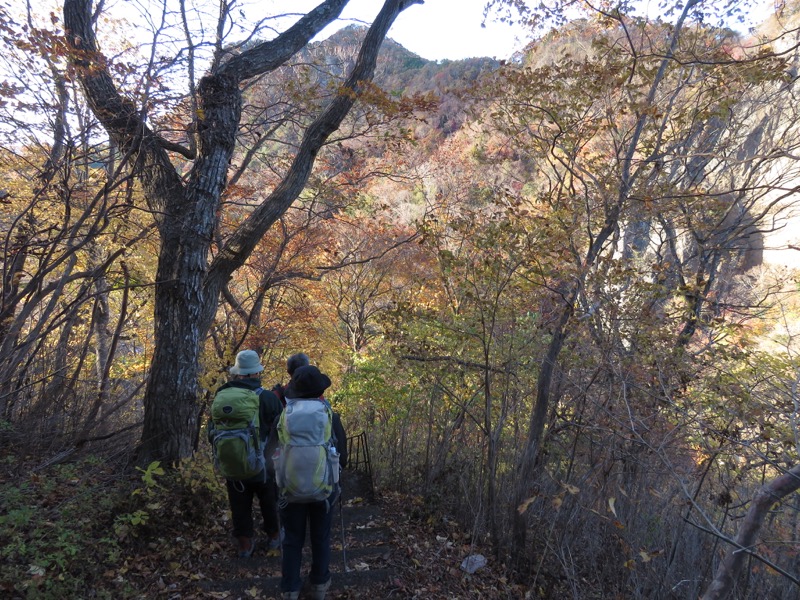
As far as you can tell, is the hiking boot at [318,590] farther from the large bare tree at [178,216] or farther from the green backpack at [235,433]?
the large bare tree at [178,216]

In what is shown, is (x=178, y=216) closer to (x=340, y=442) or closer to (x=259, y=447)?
(x=259, y=447)

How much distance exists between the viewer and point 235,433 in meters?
3.71

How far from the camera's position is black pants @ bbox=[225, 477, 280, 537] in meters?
3.96

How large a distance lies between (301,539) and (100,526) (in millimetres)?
1731

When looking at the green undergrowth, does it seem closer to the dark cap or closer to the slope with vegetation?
the slope with vegetation

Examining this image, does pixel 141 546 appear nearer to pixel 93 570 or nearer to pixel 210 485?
pixel 93 570

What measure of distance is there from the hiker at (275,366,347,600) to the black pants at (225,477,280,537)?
0.69 meters

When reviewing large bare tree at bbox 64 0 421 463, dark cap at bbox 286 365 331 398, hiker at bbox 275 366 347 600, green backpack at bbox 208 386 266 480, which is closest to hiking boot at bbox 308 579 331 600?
hiker at bbox 275 366 347 600

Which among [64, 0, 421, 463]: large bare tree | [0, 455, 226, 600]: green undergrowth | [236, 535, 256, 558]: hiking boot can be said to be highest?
[64, 0, 421, 463]: large bare tree

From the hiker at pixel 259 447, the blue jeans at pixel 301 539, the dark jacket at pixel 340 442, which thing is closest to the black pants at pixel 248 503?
the hiker at pixel 259 447

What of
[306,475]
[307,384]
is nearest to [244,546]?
[306,475]

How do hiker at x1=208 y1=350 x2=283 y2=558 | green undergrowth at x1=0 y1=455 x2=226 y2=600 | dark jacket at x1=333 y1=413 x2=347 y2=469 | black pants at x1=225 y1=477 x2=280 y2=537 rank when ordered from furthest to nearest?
black pants at x1=225 y1=477 x2=280 y2=537, hiker at x1=208 y1=350 x2=283 y2=558, dark jacket at x1=333 y1=413 x2=347 y2=469, green undergrowth at x1=0 y1=455 x2=226 y2=600

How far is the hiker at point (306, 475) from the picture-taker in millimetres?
3270

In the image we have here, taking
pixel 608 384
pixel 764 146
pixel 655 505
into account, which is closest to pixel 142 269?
pixel 608 384
